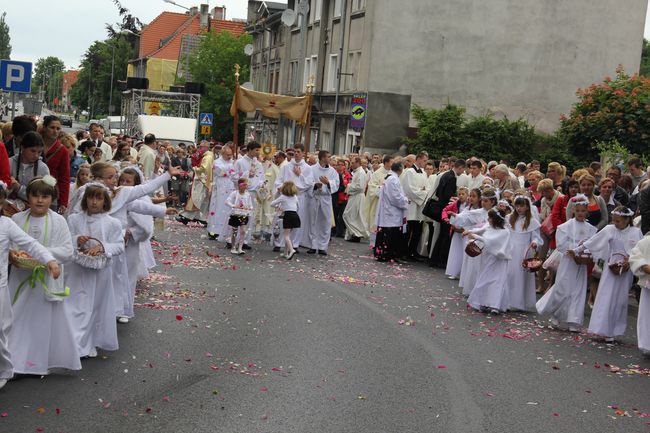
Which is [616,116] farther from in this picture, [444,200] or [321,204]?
[444,200]

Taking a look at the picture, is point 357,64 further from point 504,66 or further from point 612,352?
point 612,352

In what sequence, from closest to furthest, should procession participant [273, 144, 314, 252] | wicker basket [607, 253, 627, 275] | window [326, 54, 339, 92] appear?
wicker basket [607, 253, 627, 275]
procession participant [273, 144, 314, 252]
window [326, 54, 339, 92]

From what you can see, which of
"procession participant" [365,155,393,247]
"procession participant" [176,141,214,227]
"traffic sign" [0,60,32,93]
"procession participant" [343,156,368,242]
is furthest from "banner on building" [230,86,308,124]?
"traffic sign" [0,60,32,93]

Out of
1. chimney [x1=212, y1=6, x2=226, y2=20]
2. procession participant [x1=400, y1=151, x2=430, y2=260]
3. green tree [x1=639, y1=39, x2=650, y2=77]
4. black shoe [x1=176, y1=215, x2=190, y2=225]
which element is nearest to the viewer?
procession participant [x1=400, y1=151, x2=430, y2=260]

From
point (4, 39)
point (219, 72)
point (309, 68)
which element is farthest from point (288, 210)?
point (4, 39)

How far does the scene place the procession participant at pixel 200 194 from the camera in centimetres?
2438

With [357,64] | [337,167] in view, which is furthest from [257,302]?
[357,64]

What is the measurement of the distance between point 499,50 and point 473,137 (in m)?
6.40

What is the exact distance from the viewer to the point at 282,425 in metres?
7.20

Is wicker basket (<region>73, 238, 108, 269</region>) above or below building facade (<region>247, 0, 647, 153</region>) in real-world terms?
below

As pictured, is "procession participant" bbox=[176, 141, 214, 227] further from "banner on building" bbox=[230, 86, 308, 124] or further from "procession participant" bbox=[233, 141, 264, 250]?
"procession participant" bbox=[233, 141, 264, 250]

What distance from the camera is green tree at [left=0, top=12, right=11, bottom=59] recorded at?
16451cm

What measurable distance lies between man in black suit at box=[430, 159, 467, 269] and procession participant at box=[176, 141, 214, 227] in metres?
6.99

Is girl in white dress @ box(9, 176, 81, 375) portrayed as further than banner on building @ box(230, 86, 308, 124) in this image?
No
